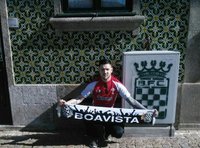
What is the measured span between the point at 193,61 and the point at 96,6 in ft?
5.81

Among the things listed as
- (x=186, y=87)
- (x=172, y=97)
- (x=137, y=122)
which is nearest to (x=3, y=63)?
(x=137, y=122)

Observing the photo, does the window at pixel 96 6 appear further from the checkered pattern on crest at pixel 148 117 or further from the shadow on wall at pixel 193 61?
the checkered pattern on crest at pixel 148 117

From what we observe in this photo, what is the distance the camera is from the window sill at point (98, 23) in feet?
13.2

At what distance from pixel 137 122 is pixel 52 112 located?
1.52 m

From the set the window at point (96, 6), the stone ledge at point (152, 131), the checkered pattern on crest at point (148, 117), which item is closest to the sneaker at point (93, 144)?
the stone ledge at point (152, 131)

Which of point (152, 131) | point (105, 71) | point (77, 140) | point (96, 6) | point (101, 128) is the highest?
point (96, 6)

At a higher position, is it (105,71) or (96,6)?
(96,6)

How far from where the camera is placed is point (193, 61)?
14.1ft

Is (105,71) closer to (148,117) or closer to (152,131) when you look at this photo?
(148,117)

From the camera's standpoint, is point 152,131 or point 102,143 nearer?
point 102,143

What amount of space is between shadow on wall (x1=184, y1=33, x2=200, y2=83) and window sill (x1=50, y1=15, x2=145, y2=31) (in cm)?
91

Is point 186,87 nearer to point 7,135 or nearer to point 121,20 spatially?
point 121,20

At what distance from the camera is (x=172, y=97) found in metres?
4.11

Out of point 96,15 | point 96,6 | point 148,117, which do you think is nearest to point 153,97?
point 148,117
